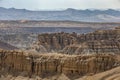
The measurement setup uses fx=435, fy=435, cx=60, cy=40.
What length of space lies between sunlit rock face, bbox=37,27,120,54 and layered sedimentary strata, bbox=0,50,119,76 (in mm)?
47315

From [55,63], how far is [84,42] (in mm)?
65888

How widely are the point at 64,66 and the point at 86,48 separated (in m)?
56.4

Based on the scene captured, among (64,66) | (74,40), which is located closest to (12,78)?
(64,66)

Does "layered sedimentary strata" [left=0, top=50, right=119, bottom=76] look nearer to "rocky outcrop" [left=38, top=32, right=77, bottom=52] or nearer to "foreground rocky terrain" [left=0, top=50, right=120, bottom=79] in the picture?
"foreground rocky terrain" [left=0, top=50, right=120, bottom=79]

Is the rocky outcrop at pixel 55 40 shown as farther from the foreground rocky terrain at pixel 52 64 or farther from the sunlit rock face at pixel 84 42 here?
the foreground rocky terrain at pixel 52 64

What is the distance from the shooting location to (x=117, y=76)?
73062 mm

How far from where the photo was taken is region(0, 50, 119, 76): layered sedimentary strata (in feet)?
Result: 267

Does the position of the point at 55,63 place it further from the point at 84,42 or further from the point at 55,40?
the point at 55,40

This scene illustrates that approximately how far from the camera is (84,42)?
490ft

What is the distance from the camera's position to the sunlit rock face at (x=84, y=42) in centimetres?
13675

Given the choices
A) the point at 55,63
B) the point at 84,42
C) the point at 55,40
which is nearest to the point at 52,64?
the point at 55,63

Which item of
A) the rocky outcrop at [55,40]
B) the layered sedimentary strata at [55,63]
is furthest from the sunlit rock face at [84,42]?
the layered sedimentary strata at [55,63]

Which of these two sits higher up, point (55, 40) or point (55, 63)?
point (55, 63)

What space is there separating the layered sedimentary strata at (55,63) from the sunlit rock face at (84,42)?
1863 inches
